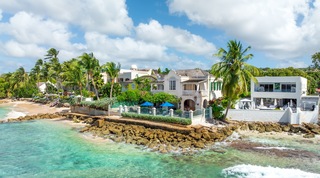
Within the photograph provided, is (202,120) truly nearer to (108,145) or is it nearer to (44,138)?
(108,145)

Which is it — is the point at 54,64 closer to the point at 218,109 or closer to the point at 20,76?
the point at 20,76

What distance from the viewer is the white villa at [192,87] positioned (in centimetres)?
3831

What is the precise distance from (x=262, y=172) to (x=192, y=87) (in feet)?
73.1

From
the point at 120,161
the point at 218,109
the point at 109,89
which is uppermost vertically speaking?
the point at 109,89

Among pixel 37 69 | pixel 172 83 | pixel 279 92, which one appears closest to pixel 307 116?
pixel 279 92

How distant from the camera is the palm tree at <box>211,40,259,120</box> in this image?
32219 mm

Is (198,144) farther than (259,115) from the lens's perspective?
No

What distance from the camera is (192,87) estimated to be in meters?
39.1

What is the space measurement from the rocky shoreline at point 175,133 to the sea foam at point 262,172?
538 centimetres

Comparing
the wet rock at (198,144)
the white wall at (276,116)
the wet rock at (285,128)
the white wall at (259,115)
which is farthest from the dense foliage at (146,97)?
the wet rock at (285,128)

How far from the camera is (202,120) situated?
31625mm

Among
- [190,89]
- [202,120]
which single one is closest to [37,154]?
[202,120]

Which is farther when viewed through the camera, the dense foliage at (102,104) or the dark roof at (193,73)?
the dark roof at (193,73)

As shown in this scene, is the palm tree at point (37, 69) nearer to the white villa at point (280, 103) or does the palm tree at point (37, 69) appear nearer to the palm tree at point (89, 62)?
the palm tree at point (89, 62)
